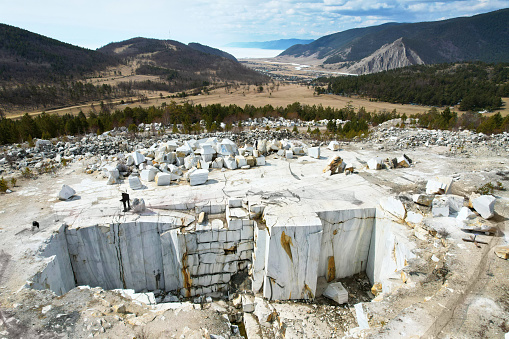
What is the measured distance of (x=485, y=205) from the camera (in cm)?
754

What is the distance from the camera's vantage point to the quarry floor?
4.97 meters

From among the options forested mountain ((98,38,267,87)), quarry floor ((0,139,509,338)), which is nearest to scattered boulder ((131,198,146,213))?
quarry floor ((0,139,509,338))

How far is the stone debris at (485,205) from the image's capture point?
749 cm

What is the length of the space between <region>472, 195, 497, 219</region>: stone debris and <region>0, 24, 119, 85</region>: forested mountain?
69.1m

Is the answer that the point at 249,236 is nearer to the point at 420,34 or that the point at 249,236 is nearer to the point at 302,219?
the point at 302,219

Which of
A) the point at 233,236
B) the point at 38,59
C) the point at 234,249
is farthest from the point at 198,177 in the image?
the point at 38,59

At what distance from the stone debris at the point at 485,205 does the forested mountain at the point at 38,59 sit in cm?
6908

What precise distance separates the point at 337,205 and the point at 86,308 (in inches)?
282

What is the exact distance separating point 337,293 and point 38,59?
84771mm

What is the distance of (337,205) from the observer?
28.5ft

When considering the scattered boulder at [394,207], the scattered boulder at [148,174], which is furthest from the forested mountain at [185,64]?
the scattered boulder at [394,207]

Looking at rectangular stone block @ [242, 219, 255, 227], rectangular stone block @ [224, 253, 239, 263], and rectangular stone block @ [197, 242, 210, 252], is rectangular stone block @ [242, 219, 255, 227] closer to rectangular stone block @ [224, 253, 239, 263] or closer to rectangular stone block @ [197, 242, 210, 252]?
rectangular stone block @ [224, 253, 239, 263]

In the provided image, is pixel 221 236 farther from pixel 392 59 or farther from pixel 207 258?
pixel 392 59

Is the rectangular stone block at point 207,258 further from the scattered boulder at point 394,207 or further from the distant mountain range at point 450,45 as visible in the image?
the distant mountain range at point 450,45
